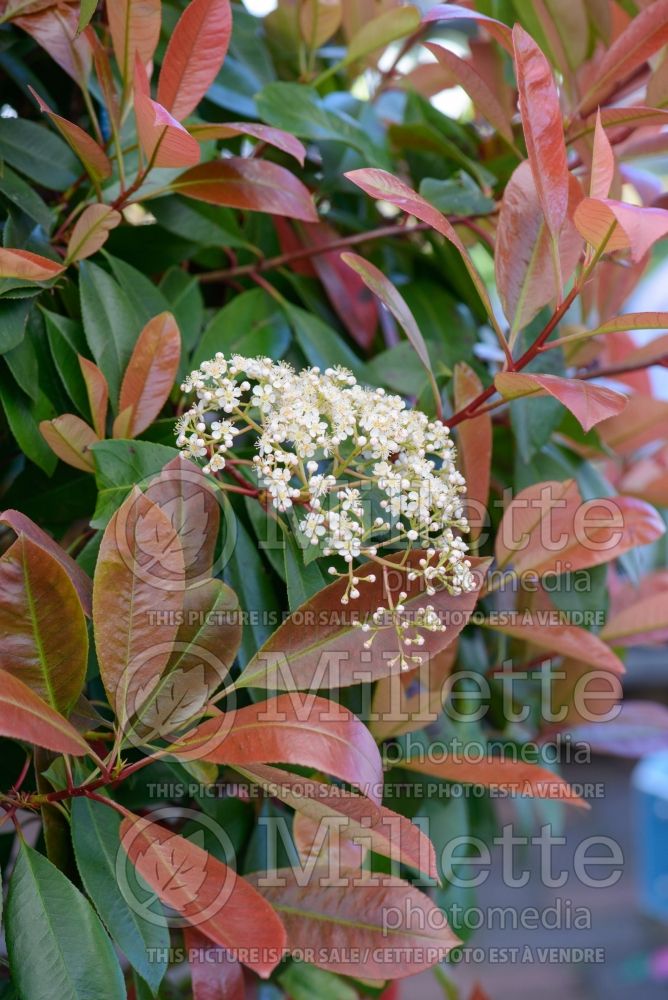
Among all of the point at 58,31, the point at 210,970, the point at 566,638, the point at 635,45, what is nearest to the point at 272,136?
the point at 58,31

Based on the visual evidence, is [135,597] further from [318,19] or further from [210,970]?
[318,19]

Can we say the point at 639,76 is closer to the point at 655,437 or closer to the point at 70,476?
the point at 655,437

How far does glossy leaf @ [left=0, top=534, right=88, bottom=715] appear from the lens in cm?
42

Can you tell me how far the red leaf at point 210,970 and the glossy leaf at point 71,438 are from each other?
0.29 metres

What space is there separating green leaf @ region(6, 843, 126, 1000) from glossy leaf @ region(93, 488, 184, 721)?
91 millimetres

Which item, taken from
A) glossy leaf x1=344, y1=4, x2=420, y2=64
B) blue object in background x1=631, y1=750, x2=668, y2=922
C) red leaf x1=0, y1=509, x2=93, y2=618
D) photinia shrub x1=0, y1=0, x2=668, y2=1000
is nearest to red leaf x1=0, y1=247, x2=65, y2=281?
photinia shrub x1=0, y1=0, x2=668, y2=1000

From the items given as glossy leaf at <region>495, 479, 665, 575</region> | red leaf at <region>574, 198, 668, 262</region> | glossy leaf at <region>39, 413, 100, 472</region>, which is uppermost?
red leaf at <region>574, 198, 668, 262</region>

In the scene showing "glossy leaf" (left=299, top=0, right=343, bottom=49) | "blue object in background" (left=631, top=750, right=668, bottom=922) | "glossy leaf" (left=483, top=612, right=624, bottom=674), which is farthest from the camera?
"blue object in background" (left=631, top=750, right=668, bottom=922)

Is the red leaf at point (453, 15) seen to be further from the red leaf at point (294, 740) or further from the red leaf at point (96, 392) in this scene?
the red leaf at point (294, 740)

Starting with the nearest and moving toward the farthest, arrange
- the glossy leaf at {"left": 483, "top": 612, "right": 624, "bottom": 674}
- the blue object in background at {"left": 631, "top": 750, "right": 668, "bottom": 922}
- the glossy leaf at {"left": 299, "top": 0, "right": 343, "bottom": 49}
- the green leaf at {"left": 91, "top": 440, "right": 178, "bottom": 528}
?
the green leaf at {"left": 91, "top": 440, "right": 178, "bottom": 528}
the glossy leaf at {"left": 483, "top": 612, "right": 624, "bottom": 674}
the glossy leaf at {"left": 299, "top": 0, "right": 343, "bottom": 49}
the blue object in background at {"left": 631, "top": 750, "right": 668, "bottom": 922}

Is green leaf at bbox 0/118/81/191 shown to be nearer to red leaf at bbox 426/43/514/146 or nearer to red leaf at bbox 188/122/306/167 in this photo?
red leaf at bbox 188/122/306/167

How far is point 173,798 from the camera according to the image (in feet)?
1.90

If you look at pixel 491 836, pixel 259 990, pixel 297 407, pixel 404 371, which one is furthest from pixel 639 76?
pixel 259 990

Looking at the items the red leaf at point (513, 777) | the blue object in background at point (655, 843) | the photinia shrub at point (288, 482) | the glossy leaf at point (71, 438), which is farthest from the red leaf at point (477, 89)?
the blue object in background at point (655, 843)
